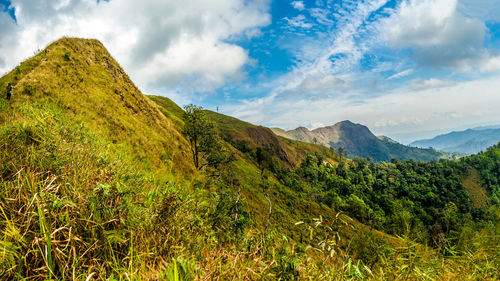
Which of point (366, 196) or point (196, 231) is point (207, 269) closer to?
point (196, 231)

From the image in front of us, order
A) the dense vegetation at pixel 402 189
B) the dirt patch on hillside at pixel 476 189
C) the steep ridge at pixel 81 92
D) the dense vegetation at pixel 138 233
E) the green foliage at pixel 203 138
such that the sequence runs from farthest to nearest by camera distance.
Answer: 1. the dirt patch on hillside at pixel 476 189
2. the dense vegetation at pixel 402 189
3. the green foliage at pixel 203 138
4. the steep ridge at pixel 81 92
5. the dense vegetation at pixel 138 233

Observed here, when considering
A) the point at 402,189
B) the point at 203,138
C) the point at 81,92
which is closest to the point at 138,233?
the point at 81,92

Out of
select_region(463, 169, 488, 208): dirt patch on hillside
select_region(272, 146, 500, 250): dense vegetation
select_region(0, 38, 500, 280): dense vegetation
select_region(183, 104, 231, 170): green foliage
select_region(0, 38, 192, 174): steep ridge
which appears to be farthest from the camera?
select_region(463, 169, 488, 208): dirt patch on hillside

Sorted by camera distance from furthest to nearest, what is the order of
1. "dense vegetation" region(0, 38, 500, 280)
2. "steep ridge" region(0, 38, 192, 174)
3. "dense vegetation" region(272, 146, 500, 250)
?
"dense vegetation" region(272, 146, 500, 250), "steep ridge" region(0, 38, 192, 174), "dense vegetation" region(0, 38, 500, 280)

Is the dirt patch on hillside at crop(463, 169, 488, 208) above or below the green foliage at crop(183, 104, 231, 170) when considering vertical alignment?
below

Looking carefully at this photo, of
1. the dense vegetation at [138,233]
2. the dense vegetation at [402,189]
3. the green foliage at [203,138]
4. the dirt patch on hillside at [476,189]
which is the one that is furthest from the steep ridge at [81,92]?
the dirt patch on hillside at [476,189]

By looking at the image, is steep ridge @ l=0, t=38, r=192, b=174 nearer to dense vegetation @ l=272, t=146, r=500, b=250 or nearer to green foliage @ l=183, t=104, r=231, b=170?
green foliage @ l=183, t=104, r=231, b=170

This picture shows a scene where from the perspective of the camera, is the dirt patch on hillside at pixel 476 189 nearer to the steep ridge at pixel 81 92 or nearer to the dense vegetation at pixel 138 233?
the dense vegetation at pixel 138 233

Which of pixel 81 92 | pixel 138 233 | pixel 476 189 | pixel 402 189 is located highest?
pixel 81 92

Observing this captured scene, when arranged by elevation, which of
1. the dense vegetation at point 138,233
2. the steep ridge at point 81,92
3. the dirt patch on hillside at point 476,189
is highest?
the steep ridge at point 81,92

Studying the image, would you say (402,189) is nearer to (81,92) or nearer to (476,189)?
(476,189)

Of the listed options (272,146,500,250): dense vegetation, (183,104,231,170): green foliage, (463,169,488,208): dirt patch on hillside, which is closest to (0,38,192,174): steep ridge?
(183,104,231,170): green foliage

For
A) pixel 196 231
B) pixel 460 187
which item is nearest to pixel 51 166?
pixel 196 231

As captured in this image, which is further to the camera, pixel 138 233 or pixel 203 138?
pixel 203 138
